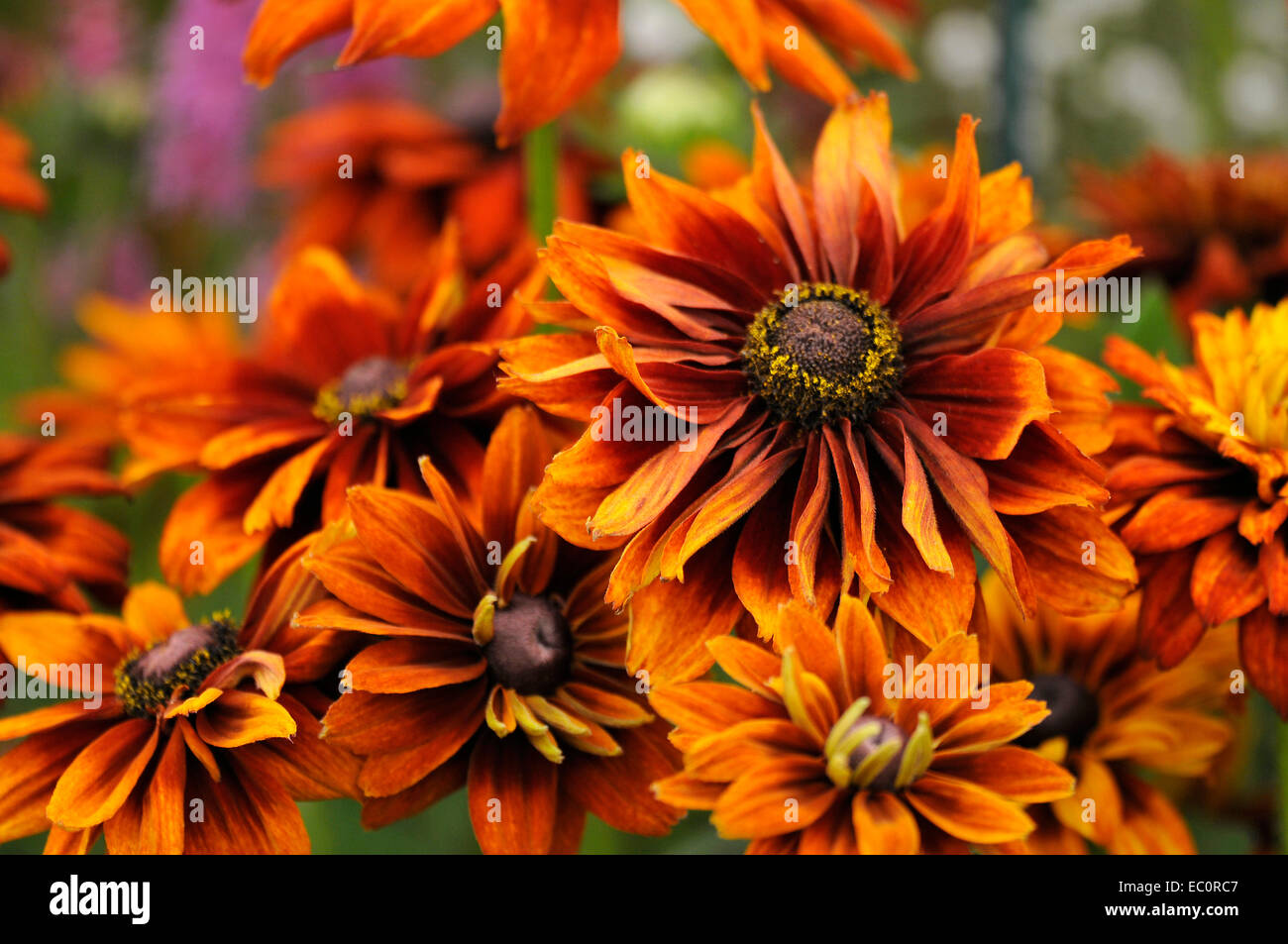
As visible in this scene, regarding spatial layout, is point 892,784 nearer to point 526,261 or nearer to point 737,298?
point 737,298

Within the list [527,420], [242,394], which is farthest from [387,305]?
[527,420]

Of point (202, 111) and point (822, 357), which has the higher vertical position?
point (202, 111)

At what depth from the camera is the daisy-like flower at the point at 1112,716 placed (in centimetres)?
58

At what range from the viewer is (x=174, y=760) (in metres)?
0.52

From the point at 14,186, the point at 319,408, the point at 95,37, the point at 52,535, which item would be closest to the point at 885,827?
the point at 319,408

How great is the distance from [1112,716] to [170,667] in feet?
1.52

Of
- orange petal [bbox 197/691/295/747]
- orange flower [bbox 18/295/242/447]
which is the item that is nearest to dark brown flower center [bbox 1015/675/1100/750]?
orange petal [bbox 197/691/295/747]

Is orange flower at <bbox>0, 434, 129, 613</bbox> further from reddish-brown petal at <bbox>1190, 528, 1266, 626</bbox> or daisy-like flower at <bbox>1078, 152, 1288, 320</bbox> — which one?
daisy-like flower at <bbox>1078, 152, 1288, 320</bbox>

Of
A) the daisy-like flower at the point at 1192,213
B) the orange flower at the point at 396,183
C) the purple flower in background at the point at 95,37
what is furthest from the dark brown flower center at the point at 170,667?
the purple flower in background at the point at 95,37

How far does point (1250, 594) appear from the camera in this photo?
521 mm

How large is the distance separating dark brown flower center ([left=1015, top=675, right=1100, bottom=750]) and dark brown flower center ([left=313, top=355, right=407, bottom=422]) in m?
0.36

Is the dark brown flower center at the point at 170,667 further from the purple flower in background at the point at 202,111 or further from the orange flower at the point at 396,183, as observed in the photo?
the purple flower in background at the point at 202,111

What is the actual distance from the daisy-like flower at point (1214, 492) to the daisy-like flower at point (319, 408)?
30 cm

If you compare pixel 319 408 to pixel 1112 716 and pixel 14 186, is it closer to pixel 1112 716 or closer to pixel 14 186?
pixel 14 186
